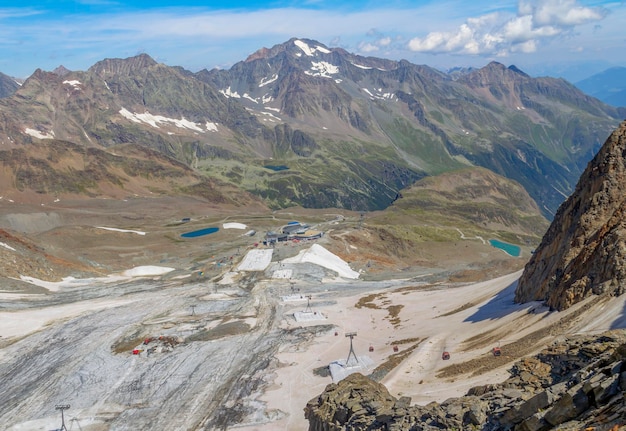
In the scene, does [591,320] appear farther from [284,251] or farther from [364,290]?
[284,251]

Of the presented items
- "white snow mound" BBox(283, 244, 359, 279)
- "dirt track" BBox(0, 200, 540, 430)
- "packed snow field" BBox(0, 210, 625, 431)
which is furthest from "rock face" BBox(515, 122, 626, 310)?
"white snow mound" BBox(283, 244, 359, 279)

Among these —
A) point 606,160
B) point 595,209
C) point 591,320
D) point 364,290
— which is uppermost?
point 606,160

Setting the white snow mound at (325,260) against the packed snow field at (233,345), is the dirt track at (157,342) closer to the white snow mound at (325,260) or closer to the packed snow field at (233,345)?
the packed snow field at (233,345)

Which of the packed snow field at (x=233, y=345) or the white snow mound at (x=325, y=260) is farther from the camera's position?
the white snow mound at (x=325, y=260)

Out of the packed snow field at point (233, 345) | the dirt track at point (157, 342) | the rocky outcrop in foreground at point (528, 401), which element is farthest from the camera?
the dirt track at point (157, 342)

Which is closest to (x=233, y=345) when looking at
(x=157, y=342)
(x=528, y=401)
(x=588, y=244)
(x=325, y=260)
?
(x=157, y=342)

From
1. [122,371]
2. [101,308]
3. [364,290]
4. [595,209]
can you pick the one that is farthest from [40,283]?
[595,209]

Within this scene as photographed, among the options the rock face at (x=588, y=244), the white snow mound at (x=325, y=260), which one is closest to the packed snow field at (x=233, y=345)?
the rock face at (x=588, y=244)
